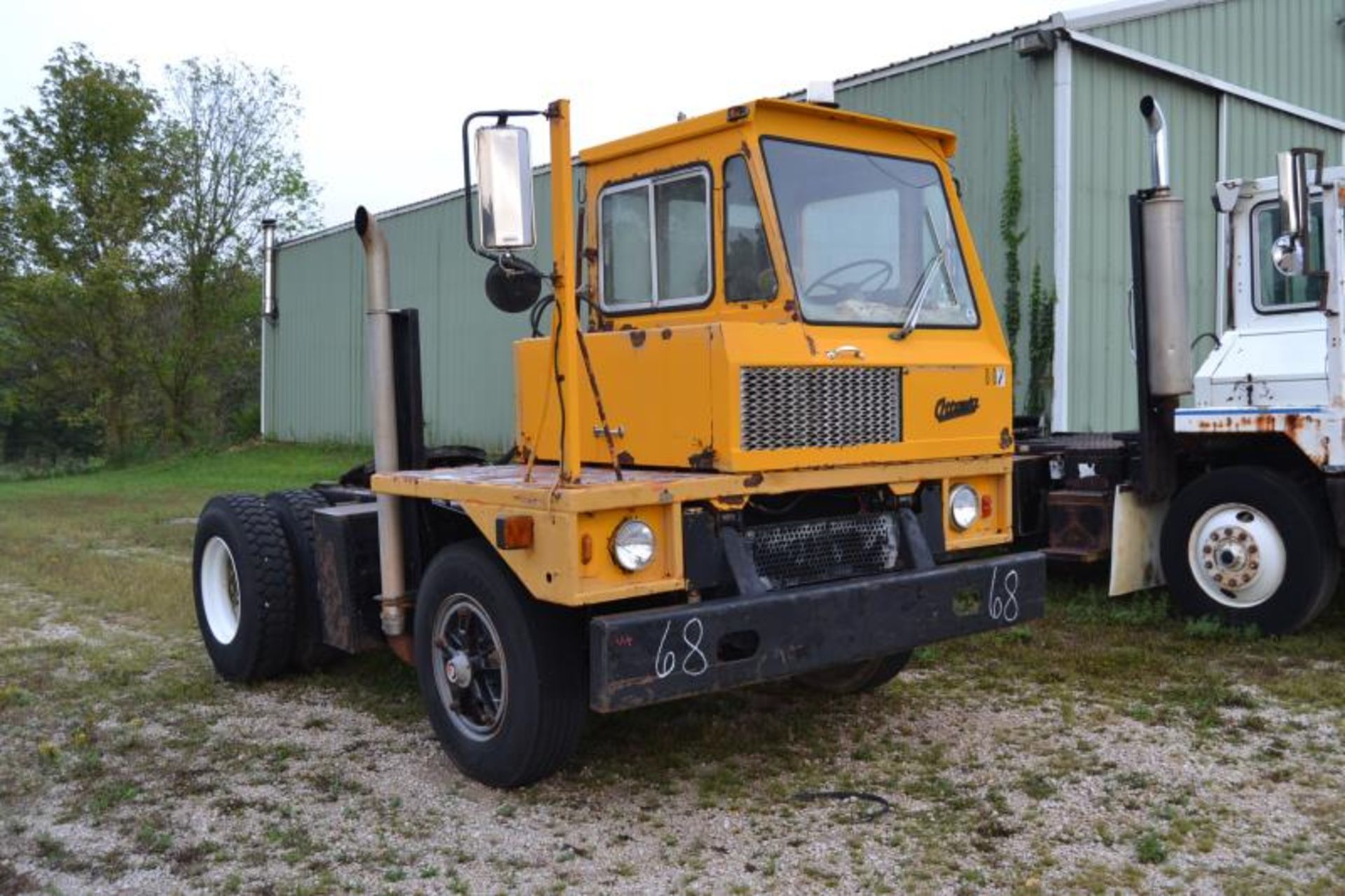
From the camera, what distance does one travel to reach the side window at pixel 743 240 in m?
5.11

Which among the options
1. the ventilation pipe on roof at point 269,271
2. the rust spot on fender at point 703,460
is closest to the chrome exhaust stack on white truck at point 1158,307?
the rust spot on fender at point 703,460

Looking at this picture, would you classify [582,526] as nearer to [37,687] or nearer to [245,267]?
[37,687]

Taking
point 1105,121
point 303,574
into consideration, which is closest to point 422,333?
point 1105,121

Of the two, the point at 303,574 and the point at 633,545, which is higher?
the point at 633,545

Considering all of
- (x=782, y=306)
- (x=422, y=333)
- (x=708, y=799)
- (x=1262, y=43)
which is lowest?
(x=708, y=799)

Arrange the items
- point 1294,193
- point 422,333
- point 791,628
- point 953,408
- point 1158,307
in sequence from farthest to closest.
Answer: point 422,333
point 1158,307
point 1294,193
point 953,408
point 791,628

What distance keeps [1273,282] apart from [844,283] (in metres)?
3.98

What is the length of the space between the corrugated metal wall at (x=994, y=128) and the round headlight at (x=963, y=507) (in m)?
7.17

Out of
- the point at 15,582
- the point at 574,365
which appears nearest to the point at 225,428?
the point at 15,582

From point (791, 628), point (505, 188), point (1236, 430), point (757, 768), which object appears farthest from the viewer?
point (1236, 430)

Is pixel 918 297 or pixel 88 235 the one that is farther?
pixel 88 235

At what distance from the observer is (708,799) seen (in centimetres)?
491

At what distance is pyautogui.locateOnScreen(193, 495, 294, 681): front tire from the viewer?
6.54m

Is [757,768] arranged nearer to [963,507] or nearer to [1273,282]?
[963,507]
